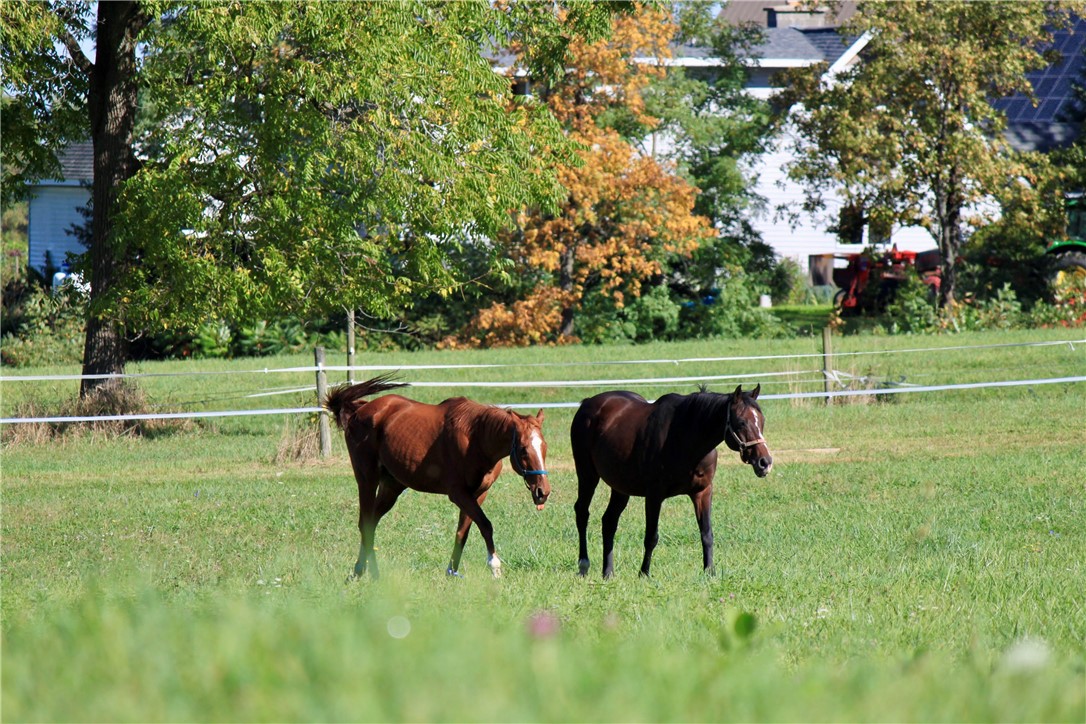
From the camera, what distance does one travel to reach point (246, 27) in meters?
17.4

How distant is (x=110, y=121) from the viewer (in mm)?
20469

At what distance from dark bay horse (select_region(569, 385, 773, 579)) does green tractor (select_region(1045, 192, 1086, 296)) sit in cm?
2631

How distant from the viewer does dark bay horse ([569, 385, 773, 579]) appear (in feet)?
28.6

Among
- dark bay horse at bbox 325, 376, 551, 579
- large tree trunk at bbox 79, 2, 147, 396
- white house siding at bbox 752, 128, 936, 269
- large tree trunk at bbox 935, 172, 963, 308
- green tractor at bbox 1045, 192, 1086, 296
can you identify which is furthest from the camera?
white house siding at bbox 752, 128, 936, 269

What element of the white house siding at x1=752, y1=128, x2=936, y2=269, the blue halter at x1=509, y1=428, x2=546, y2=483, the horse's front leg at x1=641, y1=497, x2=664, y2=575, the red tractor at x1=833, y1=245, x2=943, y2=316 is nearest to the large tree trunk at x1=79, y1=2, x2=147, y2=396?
the horse's front leg at x1=641, y1=497, x2=664, y2=575

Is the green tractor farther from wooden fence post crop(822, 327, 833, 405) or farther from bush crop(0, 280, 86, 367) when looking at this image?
bush crop(0, 280, 86, 367)

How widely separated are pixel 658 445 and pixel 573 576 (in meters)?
1.08

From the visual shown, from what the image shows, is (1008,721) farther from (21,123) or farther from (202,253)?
(21,123)

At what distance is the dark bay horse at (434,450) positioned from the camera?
28.2 ft

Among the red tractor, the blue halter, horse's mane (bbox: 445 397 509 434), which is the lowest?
the blue halter

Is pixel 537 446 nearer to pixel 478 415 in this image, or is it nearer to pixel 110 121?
pixel 478 415

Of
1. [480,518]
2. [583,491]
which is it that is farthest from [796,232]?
[480,518]

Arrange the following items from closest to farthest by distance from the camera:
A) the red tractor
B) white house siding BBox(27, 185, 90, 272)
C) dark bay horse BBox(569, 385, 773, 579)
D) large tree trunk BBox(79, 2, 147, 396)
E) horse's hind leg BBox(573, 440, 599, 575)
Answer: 1. dark bay horse BBox(569, 385, 773, 579)
2. horse's hind leg BBox(573, 440, 599, 575)
3. large tree trunk BBox(79, 2, 147, 396)
4. the red tractor
5. white house siding BBox(27, 185, 90, 272)

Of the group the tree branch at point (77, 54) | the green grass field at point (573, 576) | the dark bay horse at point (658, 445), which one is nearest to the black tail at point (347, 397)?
the green grass field at point (573, 576)
